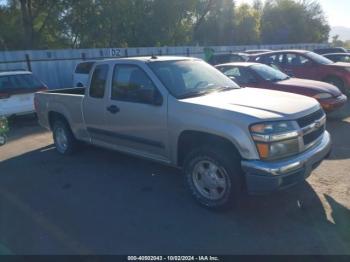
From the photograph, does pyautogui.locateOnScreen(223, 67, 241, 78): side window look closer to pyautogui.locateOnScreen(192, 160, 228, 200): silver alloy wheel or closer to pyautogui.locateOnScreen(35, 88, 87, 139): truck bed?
pyautogui.locateOnScreen(35, 88, 87, 139): truck bed

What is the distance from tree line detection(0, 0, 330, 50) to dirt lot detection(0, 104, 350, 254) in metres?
25.4

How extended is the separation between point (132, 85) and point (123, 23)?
90.3 ft

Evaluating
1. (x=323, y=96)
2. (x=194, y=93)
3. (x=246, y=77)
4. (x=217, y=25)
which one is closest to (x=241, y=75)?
(x=246, y=77)

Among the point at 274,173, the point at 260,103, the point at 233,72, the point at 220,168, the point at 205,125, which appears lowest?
the point at 220,168

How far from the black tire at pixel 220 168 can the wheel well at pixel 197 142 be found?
7 cm

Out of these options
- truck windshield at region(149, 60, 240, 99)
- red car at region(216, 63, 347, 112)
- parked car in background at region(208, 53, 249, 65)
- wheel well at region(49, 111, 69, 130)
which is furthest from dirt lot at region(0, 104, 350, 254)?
parked car in background at region(208, 53, 249, 65)

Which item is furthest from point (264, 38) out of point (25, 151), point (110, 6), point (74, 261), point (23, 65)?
point (74, 261)

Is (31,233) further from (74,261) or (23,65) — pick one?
(23,65)

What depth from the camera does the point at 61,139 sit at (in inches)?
271

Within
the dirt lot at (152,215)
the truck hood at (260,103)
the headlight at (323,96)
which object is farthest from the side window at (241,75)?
the truck hood at (260,103)

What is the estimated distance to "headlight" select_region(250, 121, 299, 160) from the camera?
362cm

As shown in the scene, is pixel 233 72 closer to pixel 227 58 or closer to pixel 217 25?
pixel 227 58

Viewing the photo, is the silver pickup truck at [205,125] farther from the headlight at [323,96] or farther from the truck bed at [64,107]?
the headlight at [323,96]

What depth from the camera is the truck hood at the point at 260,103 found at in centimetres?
381
